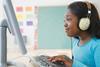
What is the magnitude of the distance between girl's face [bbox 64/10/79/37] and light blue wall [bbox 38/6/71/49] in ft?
3.28

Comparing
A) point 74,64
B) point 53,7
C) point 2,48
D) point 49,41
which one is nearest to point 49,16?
point 53,7

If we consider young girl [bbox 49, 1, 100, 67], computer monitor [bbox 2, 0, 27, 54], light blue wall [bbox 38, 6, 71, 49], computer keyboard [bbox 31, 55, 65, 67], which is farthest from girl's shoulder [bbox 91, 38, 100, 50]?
light blue wall [bbox 38, 6, 71, 49]

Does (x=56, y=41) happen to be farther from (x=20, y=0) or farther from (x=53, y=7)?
(x=20, y=0)

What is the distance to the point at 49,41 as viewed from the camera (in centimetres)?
199

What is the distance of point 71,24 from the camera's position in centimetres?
95

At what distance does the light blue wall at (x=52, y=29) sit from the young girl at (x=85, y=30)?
96 cm

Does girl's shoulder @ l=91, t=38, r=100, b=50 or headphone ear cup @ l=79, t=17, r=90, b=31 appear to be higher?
headphone ear cup @ l=79, t=17, r=90, b=31

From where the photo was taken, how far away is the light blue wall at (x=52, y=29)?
6.47 feet

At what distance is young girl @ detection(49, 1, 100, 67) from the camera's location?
937 millimetres

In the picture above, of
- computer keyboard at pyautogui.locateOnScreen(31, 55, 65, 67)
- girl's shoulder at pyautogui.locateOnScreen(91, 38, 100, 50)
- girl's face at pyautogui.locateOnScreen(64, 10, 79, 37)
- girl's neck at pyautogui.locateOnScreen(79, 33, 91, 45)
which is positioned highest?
girl's face at pyautogui.locateOnScreen(64, 10, 79, 37)

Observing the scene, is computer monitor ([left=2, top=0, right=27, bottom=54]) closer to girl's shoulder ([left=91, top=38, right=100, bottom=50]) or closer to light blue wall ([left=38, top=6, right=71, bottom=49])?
girl's shoulder ([left=91, top=38, right=100, bottom=50])

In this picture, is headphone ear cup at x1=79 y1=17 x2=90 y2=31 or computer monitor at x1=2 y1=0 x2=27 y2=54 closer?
computer monitor at x1=2 y1=0 x2=27 y2=54

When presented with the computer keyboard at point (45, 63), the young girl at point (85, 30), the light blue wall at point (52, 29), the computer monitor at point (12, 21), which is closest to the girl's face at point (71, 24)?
the young girl at point (85, 30)

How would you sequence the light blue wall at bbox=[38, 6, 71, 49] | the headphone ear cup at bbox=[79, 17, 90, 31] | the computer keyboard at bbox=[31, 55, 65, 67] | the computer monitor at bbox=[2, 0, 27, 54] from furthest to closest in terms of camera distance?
the light blue wall at bbox=[38, 6, 71, 49], the headphone ear cup at bbox=[79, 17, 90, 31], the computer keyboard at bbox=[31, 55, 65, 67], the computer monitor at bbox=[2, 0, 27, 54]
